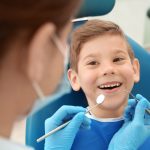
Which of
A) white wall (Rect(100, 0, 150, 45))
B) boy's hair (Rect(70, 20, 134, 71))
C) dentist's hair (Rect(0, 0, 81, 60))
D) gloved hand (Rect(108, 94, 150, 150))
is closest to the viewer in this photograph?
dentist's hair (Rect(0, 0, 81, 60))

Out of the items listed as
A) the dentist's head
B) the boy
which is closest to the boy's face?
the boy

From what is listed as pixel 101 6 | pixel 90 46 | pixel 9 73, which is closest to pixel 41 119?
pixel 90 46

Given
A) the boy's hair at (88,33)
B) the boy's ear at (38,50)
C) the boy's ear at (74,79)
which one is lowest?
the boy's ear at (74,79)

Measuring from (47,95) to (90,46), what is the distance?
0.74 metres

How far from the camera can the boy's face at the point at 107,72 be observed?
4.65 feet

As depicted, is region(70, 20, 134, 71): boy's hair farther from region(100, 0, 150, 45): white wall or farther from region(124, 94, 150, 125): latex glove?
region(100, 0, 150, 45): white wall

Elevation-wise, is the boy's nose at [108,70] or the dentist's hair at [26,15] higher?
the dentist's hair at [26,15]

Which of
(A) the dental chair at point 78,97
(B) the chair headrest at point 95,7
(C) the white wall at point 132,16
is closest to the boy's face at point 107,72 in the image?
(A) the dental chair at point 78,97

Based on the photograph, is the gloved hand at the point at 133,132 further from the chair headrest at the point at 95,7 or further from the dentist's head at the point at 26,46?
the dentist's head at the point at 26,46

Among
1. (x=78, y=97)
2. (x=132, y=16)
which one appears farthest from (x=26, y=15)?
(x=132, y=16)

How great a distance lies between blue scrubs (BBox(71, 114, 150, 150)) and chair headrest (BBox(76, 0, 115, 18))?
60cm

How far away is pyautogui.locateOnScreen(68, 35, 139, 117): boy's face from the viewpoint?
4.65 ft

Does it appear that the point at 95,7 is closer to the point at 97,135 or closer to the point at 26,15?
the point at 97,135

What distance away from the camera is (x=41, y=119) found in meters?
1.69
